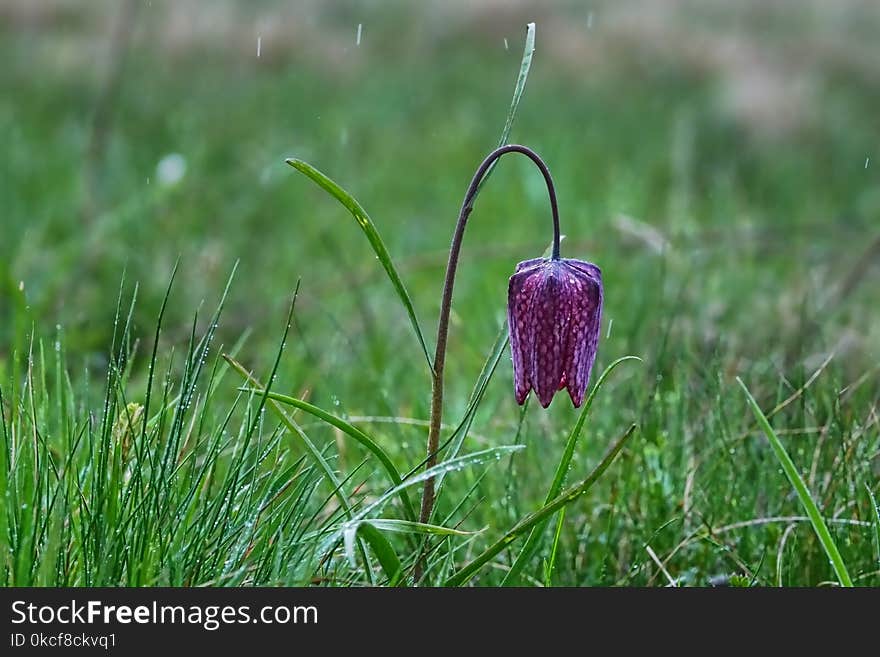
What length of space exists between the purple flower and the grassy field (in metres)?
0.06

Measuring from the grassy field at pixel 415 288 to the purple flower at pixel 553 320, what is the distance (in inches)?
2.4

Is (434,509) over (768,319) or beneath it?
beneath

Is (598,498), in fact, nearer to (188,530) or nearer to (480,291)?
(188,530)

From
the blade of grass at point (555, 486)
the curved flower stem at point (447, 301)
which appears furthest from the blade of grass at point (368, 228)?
the blade of grass at point (555, 486)

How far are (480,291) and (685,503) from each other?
1.47m

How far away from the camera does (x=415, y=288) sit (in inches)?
130

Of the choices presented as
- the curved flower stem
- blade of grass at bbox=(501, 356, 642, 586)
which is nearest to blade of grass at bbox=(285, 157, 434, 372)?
the curved flower stem

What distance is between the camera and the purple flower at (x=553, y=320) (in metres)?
1.20

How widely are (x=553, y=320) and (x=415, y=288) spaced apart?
83.1 inches

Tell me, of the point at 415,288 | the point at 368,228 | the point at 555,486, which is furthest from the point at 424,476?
the point at 415,288

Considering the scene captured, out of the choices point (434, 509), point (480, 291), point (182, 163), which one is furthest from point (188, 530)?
point (182, 163)

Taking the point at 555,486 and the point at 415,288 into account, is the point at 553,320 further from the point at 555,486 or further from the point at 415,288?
the point at 415,288

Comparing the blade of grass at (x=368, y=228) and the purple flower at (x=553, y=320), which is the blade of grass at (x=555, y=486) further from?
the blade of grass at (x=368, y=228)

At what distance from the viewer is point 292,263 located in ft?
11.2
